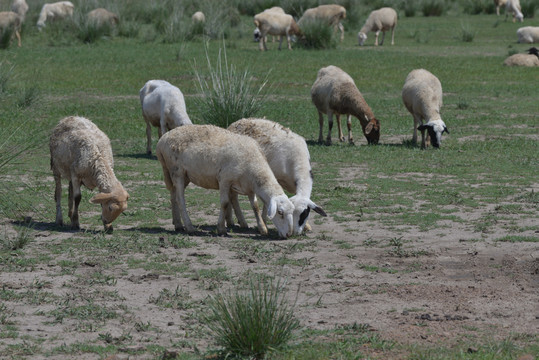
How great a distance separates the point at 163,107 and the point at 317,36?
17555 millimetres

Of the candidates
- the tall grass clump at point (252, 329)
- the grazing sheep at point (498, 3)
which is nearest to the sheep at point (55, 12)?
the grazing sheep at point (498, 3)

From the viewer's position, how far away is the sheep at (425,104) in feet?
53.0

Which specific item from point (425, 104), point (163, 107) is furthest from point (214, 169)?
point (425, 104)

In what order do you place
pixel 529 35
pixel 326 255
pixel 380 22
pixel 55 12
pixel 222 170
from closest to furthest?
1. pixel 326 255
2. pixel 222 170
3. pixel 529 35
4. pixel 380 22
5. pixel 55 12

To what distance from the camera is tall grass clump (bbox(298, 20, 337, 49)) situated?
31.8m

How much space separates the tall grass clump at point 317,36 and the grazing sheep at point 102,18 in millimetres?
7864

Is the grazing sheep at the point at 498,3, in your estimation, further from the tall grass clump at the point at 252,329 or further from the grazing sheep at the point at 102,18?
the tall grass clump at the point at 252,329

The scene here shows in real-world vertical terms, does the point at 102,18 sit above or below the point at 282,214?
above

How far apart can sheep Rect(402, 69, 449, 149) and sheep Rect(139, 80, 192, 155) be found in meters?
4.53

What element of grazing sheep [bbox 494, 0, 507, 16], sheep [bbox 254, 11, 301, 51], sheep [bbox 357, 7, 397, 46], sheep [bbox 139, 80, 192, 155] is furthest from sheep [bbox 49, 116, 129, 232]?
grazing sheep [bbox 494, 0, 507, 16]

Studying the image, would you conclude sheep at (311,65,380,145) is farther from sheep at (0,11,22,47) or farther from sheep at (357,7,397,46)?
sheep at (357,7,397,46)

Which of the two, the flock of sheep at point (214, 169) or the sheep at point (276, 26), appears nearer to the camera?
the flock of sheep at point (214, 169)

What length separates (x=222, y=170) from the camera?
32.9ft

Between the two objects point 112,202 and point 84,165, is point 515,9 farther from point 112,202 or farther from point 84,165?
point 112,202
